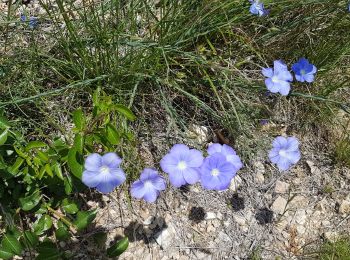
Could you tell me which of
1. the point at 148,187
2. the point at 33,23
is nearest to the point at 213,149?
the point at 148,187

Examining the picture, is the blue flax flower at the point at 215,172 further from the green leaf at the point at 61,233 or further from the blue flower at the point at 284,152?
the green leaf at the point at 61,233

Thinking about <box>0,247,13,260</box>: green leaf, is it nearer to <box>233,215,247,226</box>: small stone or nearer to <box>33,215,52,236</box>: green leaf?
<box>33,215,52,236</box>: green leaf

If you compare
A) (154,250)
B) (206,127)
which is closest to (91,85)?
(206,127)

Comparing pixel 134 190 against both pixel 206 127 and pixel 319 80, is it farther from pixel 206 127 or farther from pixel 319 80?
pixel 319 80

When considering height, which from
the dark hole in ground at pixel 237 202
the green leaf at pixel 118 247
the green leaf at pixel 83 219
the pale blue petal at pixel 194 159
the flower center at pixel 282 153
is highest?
the flower center at pixel 282 153

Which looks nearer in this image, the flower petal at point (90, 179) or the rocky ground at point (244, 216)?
the flower petal at point (90, 179)

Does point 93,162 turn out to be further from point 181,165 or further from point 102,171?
point 181,165

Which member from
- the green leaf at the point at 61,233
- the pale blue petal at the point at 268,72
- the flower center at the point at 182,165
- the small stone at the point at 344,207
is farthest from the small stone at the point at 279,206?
the green leaf at the point at 61,233

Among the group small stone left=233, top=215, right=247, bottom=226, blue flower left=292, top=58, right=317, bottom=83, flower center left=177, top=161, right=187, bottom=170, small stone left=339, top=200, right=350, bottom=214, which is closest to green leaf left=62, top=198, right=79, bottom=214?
flower center left=177, top=161, right=187, bottom=170

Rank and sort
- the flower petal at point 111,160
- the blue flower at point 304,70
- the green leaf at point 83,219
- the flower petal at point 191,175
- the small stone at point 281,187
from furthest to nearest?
the small stone at point 281,187 < the blue flower at point 304,70 < the green leaf at point 83,219 < the flower petal at point 191,175 < the flower petal at point 111,160
